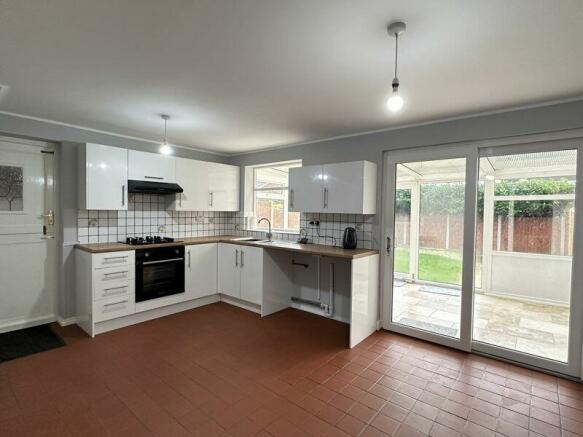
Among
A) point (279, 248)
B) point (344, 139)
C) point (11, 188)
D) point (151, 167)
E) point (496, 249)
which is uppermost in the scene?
point (344, 139)

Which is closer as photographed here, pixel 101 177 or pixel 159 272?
pixel 101 177

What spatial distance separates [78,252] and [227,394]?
2.54 m

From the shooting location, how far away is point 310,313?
4.22 metres

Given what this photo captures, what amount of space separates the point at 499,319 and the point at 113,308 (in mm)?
4012

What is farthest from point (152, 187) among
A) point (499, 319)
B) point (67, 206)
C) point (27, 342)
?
point (499, 319)

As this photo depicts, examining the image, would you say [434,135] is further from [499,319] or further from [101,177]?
[101,177]

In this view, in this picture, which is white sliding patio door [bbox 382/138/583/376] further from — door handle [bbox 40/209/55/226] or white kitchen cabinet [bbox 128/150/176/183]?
door handle [bbox 40/209/55/226]

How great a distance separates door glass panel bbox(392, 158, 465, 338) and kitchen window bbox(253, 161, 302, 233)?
1558mm

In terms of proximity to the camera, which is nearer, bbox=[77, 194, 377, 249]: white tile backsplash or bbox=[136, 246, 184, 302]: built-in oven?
bbox=[136, 246, 184, 302]: built-in oven

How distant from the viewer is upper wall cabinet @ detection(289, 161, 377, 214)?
3.45 m

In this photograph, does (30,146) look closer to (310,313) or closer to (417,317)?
(310,313)

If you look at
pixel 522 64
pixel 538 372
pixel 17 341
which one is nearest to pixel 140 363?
pixel 17 341

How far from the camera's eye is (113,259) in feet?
11.3

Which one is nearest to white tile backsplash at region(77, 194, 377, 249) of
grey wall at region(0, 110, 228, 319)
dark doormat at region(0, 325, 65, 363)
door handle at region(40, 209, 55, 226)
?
grey wall at region(0, 110, 228, 319)
